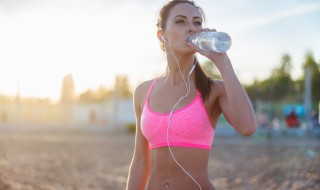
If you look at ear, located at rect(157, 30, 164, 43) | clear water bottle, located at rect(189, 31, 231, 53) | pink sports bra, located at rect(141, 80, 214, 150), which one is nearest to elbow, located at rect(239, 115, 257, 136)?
pink sports bra, located at rect(141, 80, 214, 150)

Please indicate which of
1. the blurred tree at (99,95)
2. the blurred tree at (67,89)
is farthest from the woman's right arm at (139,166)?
the blurred tree at (67,89)

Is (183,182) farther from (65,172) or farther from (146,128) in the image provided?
(65,172)

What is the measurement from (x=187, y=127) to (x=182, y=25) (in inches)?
21.8

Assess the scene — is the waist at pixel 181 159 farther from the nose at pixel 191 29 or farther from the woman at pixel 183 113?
the nose at pixel 191 29

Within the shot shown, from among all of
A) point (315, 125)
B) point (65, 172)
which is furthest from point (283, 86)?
point (65, 172)

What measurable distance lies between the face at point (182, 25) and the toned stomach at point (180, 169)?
539 mm

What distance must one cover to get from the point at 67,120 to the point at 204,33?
2833 cm

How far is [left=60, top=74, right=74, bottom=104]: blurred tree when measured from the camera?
1122 inches

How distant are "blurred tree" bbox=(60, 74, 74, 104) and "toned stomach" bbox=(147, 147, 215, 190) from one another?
86.9ft

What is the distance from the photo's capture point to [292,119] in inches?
854

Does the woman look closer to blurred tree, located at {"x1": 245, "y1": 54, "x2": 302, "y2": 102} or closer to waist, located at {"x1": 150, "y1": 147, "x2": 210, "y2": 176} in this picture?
waist, located at {"x1": 150, "y1": 147, "x2": 210, "y2": 176}

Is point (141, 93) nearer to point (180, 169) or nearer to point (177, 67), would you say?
point (177, 67)

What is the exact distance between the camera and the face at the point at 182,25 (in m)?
2.33

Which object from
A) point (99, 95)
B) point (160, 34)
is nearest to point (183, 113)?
point (160, 34)
